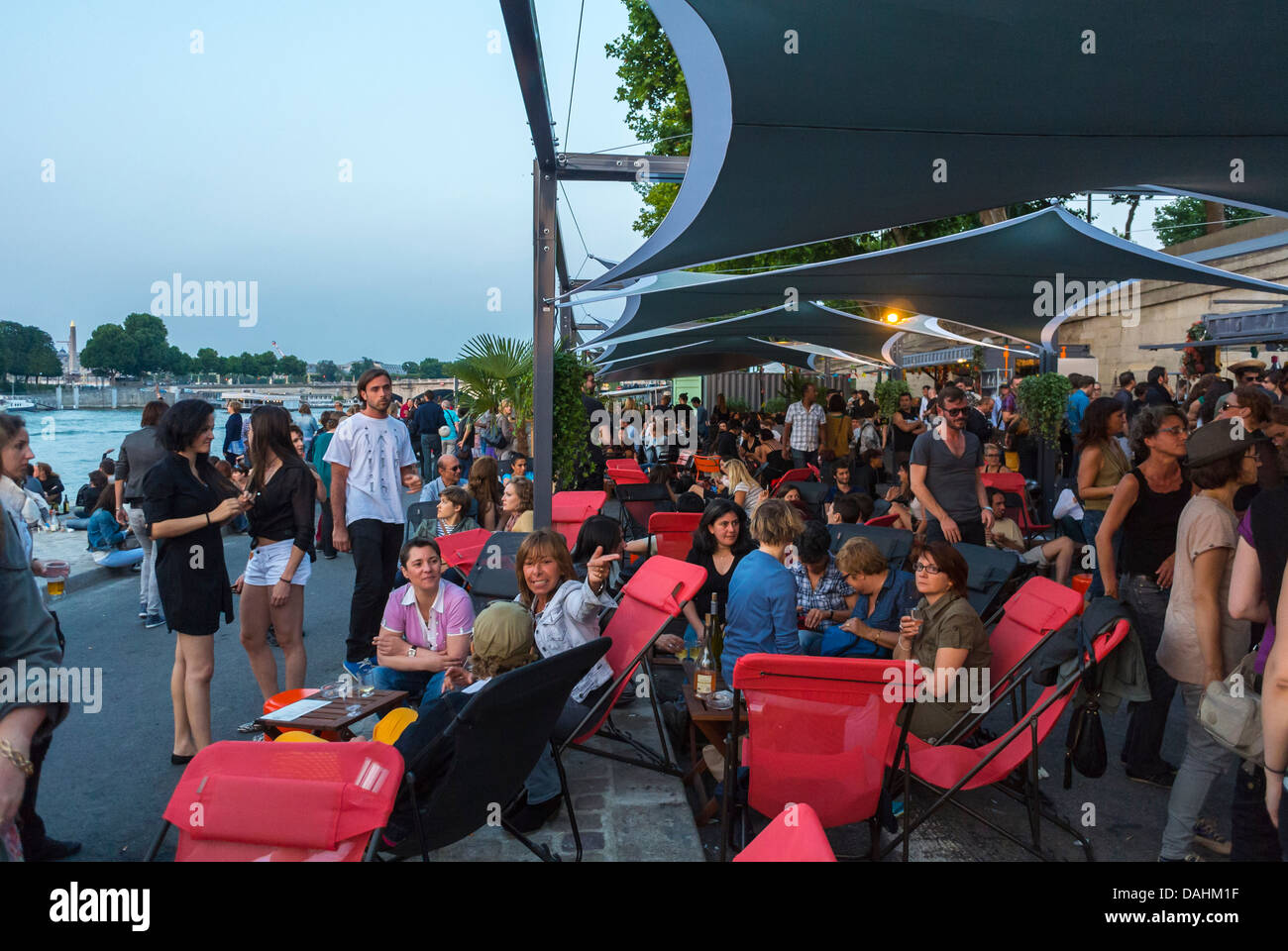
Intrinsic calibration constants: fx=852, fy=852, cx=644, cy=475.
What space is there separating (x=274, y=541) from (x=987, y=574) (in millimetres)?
3774

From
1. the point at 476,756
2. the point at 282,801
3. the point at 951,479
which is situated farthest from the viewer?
the point at 951,479

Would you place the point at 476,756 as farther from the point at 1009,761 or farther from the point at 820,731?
the point at 1009,761

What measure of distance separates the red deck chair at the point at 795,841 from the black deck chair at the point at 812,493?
256 inches

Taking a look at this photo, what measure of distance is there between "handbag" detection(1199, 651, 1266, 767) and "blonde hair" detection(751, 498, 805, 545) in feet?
6.15

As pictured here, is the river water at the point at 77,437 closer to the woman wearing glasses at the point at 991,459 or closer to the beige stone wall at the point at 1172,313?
the beige stone wall at the point at 1172,313

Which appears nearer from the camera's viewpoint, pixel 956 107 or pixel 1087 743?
pixel 1087 743

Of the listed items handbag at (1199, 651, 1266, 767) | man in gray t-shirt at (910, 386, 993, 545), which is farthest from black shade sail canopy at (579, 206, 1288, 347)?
handbag at (1199, 651, 1266, 767)

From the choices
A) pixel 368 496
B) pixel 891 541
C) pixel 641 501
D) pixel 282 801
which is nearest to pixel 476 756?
pixel 282 801

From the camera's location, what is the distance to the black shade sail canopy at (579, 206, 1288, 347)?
5.99 m

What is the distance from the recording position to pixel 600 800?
3.66 m

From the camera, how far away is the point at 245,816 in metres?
1.86

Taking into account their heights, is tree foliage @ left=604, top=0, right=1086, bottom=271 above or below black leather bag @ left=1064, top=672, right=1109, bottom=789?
above

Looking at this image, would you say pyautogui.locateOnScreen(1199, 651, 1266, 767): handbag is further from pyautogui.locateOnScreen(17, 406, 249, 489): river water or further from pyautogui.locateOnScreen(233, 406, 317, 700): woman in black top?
pyautogui.locateOnScreen(17, 406, 249, 489): river water
